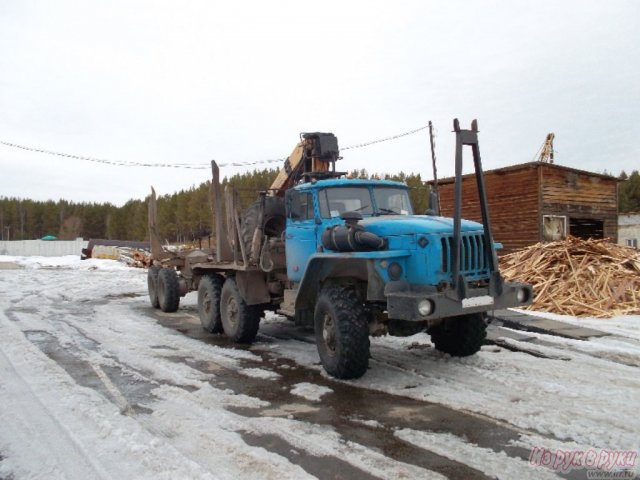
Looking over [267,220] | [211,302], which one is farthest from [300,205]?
[211,302]

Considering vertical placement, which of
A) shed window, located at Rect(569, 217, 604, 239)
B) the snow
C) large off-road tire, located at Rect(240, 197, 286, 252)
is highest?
large off-road tire, located at Rect(240, 197, 286, 252)

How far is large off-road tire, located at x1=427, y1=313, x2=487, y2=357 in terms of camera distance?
694 centimetres

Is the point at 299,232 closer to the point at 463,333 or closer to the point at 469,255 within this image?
the point at 469,255

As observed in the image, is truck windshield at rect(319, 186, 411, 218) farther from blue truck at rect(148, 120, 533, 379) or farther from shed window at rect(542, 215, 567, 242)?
shed window at rect(542, 215, 567, 242)

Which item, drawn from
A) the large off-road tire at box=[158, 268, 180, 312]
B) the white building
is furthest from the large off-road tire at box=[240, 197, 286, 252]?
the white building

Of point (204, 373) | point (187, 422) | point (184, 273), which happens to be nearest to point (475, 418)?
point (187, 422)

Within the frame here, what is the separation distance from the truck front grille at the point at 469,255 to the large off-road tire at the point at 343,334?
45.0 inches

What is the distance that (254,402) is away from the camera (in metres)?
5.45

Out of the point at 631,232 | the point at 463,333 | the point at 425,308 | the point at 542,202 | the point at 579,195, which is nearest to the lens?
the point at 425,308

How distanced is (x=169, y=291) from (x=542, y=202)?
14776 mm

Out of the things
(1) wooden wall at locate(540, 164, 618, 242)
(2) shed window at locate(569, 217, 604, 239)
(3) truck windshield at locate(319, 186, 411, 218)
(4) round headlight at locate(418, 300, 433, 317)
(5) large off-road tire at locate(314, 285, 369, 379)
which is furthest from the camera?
(2) shed window at locate(569, 217, 604, 239)

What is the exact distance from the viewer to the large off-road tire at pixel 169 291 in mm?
12711

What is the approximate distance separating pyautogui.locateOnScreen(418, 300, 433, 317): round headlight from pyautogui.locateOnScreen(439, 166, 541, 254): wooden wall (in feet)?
52.9

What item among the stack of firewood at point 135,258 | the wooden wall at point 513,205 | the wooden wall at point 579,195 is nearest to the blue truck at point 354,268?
the wooden wall at point 513,205
